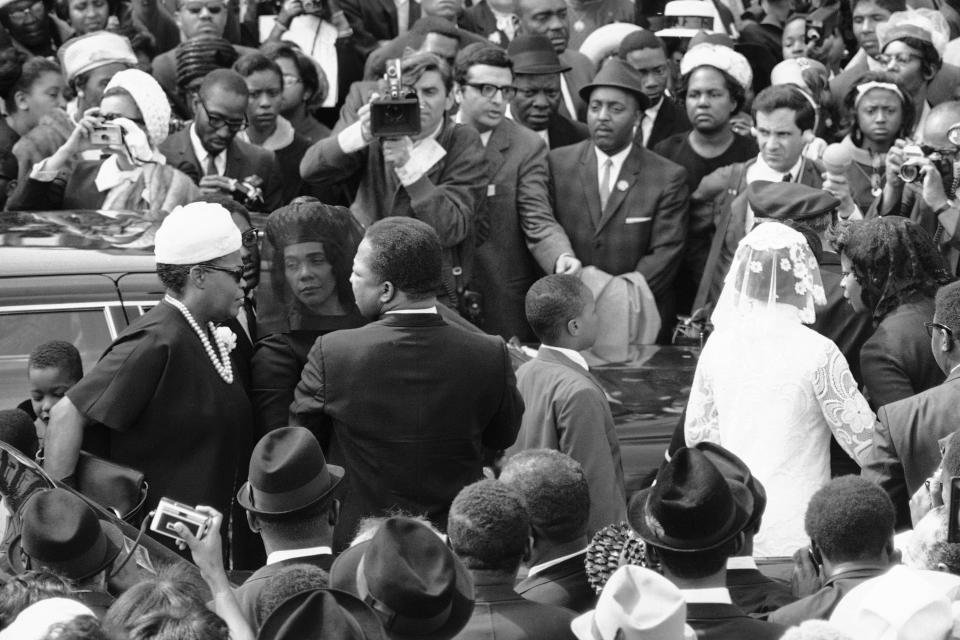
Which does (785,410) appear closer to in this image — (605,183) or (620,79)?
(605,183)

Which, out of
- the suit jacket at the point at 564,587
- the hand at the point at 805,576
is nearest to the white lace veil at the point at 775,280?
the hand at the point at 805,576

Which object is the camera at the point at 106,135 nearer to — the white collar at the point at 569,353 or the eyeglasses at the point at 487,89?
the eyeglasses at the point at 487,89

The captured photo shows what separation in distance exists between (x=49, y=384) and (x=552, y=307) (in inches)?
71.2

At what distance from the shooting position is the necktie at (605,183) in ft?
28.5

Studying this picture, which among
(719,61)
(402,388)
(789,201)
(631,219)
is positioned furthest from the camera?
(719,61)

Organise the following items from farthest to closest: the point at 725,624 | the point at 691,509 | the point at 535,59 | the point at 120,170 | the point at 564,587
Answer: the point at 535,59 < the point at 120,170 < the point at 564,587 < the point at 691,509 < the point at 725,624

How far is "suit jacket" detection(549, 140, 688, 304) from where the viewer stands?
860cm

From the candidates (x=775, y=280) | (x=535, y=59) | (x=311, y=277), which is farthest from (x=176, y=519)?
(x=535, y=59)

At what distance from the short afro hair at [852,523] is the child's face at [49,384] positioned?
2618mm

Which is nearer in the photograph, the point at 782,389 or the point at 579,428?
the point at 782,389

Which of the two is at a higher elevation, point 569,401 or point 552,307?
point 552,307

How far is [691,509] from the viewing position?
4074 millimetres

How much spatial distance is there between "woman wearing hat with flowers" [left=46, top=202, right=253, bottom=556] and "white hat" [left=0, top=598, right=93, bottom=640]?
196cm

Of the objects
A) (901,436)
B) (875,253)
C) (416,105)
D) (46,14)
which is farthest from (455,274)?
(46,14)
